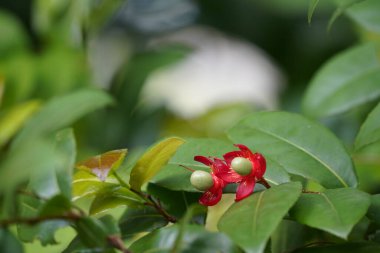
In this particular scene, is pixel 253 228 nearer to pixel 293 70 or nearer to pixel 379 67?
pixel 379 67

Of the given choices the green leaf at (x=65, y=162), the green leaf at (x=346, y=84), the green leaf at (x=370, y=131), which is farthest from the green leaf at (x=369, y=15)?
the green leaf at (x=65, y=162)

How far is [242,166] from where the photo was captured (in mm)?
590

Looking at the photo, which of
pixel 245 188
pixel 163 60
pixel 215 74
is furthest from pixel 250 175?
pixel 215 74

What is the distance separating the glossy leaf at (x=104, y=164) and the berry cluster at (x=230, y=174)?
0.23ft

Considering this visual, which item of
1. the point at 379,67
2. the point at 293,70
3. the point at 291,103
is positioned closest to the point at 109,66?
the point at 293,70

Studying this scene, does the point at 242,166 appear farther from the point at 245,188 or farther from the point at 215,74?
the point at 215,74

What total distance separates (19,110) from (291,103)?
0.78 metres

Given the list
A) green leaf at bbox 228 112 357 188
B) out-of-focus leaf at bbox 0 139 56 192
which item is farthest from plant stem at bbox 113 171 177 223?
out-of-focus leaf at bbox 0 139 56 192

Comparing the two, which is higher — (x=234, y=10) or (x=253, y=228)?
(x=253, y=228)

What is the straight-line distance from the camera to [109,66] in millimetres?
2312

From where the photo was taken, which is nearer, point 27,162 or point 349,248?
point 27,162

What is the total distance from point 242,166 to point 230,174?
32mm

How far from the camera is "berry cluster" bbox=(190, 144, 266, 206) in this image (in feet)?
1.95

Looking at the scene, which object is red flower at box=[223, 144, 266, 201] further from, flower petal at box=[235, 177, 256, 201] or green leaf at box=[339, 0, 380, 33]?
green leaf at box=[339, 0, 380, 33]
